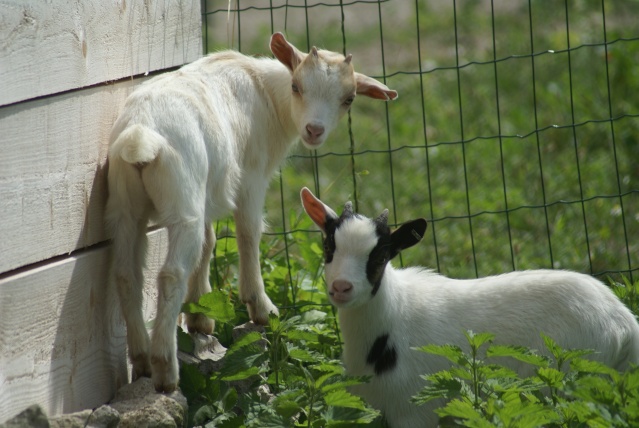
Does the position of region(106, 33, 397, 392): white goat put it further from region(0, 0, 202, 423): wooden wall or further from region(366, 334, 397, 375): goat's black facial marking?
region(366, 334, 397, 375): goat's black facial marking

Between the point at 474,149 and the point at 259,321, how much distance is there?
4073 millimetres

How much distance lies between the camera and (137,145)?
3.53 metres

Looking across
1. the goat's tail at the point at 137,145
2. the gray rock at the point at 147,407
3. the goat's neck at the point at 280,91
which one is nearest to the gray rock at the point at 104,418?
the gray rock at the point at 147,407

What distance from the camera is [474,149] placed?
27.2 feet

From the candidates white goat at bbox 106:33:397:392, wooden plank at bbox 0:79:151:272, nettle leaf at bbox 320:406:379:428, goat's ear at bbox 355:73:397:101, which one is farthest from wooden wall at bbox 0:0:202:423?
goat's ear at bbox 355:73:397:101

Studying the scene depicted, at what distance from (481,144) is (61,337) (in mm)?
5400

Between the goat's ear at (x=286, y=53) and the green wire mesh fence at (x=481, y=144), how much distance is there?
33cm

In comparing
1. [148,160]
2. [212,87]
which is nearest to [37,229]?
[148,160]

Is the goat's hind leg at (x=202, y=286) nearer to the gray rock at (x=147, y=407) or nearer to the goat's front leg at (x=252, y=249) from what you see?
the goat's front leg at (x=252, y=249)

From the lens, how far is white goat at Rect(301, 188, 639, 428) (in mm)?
4000

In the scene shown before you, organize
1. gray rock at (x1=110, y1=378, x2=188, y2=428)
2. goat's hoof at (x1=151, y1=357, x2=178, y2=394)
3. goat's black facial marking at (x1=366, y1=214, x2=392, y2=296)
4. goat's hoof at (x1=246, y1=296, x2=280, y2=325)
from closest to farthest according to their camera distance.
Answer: gray rock at (x1=110, y1=378, x2=188, y2=428)
goat's hoof at (x1=151, y1=357, x2=178, y2=394)
goat's black facial marking at (x1=366, y1=214, x2=392, y2=296)
goat's hoof at (x1=246, y1=296, x2=280, y2=325)

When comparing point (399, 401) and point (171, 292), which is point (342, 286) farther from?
point (171, 292)

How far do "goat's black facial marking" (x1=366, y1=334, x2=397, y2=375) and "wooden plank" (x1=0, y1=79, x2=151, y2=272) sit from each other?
3.93 feet

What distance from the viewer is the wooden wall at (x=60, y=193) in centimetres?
331
